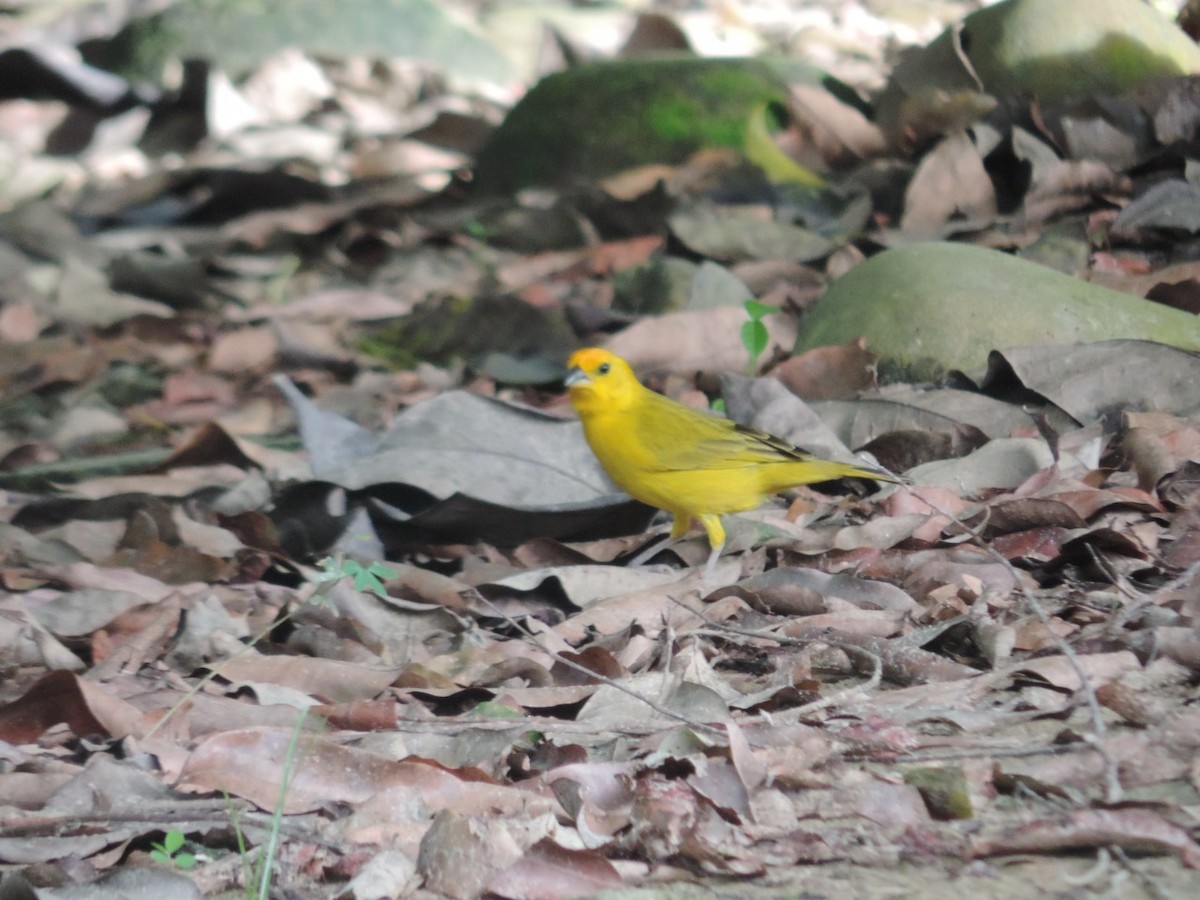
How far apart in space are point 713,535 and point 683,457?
0.90 ft

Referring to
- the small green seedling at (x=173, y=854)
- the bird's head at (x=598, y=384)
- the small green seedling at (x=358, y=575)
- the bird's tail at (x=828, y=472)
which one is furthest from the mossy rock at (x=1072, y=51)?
the small green seedling at (x=173, y=854)

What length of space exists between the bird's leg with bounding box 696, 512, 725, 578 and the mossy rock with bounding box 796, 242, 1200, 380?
851mm

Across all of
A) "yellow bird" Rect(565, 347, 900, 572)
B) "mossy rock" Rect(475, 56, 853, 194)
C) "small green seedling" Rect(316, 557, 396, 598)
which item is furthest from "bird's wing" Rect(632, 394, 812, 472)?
"mossy rock" Rect(475, 56, 853, 194)

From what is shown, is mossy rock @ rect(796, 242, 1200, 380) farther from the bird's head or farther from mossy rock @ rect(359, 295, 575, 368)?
mossy rock @ rect(359, 295, 575, 368)

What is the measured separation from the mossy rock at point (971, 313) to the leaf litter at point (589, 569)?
0.13 m

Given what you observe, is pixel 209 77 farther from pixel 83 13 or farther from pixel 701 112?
pixel 701 112

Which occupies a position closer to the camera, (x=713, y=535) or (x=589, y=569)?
(x=589, y=569)

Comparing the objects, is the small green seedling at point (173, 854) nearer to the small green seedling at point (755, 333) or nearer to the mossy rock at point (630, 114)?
the small green seedling at point (755, 333)

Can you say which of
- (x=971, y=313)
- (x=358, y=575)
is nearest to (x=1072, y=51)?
(x=971, y=313)

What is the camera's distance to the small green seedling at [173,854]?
2.35 meters

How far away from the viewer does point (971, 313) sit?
4.60 meters

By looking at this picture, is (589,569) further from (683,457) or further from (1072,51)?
(1072,51)

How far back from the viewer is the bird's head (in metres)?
4.53

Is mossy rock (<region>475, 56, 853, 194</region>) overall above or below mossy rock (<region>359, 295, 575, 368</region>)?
above
